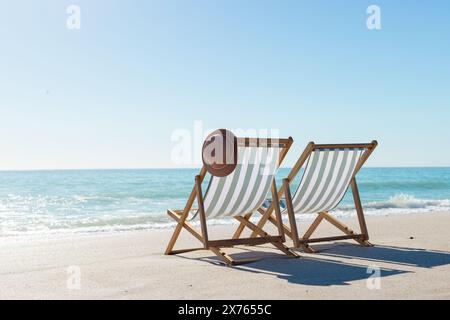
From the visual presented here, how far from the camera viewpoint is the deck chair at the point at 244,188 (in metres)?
5.02

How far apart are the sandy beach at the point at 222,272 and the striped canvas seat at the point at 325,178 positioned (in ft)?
1.63

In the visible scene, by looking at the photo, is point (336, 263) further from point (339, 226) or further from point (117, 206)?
point (117, 206)

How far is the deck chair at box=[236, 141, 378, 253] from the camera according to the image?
5473 mm

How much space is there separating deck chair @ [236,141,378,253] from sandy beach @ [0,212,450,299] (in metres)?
0.34

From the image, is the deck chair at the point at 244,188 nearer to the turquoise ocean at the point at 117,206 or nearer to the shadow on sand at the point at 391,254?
the shadow on sand at the point at 391,254

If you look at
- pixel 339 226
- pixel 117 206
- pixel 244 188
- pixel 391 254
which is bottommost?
pixel 117 206

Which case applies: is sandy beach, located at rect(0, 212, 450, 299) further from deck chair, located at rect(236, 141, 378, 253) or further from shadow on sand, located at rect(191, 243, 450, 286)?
deck chair, located at rect(236, 141, 378, 253)

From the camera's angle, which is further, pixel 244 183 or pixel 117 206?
pixel 117 206

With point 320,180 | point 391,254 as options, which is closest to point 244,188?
point 320,180

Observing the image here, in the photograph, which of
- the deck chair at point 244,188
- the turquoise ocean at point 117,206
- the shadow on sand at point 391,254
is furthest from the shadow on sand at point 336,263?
the turquoise ocean at point 117,206

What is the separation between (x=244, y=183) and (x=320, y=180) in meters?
0.88

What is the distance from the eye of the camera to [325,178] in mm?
5629

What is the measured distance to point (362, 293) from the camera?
3621 mm
